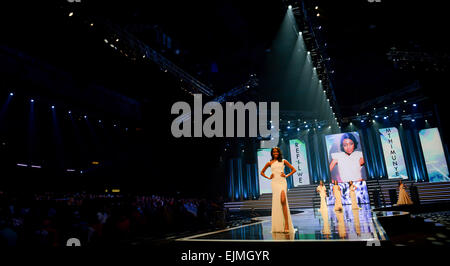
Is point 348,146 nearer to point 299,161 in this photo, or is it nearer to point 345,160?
point 345,160

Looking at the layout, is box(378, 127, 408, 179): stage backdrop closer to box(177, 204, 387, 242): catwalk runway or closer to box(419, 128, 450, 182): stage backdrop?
box(419, 128, 450, 182): stage backdrop

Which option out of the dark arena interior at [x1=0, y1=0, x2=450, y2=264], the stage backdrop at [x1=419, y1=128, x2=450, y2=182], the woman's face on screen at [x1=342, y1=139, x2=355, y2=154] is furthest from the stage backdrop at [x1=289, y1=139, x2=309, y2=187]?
the stage backdrop at [x1=419, y1=128, x2=450, y2=182]

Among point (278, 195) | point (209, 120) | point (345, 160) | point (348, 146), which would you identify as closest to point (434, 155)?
point (348, 146)

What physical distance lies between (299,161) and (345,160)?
404cm

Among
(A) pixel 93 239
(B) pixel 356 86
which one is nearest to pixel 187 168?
(A) pixel 93 239

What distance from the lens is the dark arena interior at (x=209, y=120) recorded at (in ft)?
18.7

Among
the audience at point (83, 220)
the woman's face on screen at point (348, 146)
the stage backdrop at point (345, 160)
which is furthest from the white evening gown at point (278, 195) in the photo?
the woman's face on screen at point (348, 146)

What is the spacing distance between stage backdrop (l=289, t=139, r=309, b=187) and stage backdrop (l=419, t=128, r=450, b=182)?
316 inches

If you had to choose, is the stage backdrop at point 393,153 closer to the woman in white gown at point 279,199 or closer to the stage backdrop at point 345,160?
the stage backdrop at point 345,160

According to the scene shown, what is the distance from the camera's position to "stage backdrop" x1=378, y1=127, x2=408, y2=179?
61.5 ft

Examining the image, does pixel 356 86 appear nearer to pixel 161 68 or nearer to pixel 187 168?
pixel 187 168

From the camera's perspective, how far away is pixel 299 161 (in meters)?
21.6

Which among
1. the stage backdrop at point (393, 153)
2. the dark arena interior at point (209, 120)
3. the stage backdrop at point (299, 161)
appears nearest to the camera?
the dark arena interior at point (209, 120)

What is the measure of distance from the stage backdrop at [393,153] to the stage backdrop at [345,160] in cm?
312
